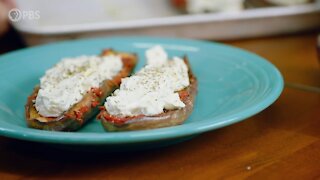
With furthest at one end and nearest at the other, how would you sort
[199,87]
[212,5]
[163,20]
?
[212,5] → [163,20] → [199,87]

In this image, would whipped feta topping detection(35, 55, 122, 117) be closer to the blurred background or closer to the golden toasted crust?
the golden toasted crust

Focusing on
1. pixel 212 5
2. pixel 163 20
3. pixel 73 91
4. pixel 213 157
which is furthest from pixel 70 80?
pixel 212 5

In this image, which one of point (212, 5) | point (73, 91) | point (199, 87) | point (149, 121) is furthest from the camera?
point (212, 5)

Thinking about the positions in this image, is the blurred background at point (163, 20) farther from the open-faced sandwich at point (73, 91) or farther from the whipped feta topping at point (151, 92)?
the whipped feta topping at point (151, 92)

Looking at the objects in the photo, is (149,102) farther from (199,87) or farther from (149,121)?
(199,87)

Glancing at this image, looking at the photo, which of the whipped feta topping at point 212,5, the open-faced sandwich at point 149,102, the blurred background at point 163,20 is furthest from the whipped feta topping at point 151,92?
the whipped feta topping at point 212,5

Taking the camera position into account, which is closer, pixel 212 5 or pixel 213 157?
pixel 213 157
